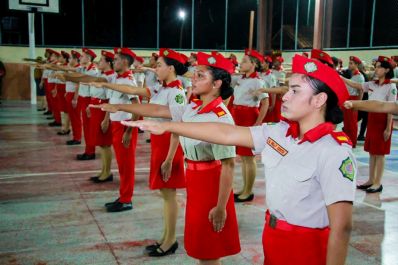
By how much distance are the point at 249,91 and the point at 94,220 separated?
2.60 metres

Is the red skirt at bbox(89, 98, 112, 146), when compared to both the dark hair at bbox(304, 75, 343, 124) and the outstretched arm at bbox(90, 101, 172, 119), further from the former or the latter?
the dark hair at bbox(304, 75, 343, 124)

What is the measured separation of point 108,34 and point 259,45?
6.70 meters

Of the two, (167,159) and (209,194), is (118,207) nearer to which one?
(167,159)

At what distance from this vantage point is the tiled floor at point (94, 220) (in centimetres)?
355

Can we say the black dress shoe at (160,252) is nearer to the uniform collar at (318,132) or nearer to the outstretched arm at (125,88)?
the outstretched arm at (125,88)

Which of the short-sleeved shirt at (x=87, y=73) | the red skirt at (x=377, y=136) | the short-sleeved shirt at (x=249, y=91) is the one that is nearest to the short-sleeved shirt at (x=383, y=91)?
the red skirt at (x=377, y=136)

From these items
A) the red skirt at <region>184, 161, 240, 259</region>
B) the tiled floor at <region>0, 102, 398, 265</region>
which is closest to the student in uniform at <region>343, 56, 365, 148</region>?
the tiled floor at <region>0, 102, 398, 265</region>

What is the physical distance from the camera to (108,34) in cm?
1764

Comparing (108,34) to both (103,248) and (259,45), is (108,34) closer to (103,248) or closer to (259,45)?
(259,45)

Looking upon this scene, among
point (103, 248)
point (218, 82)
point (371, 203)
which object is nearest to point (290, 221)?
point (218, 82)

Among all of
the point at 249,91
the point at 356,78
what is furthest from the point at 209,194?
the point at 356,78

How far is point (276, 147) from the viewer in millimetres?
1761

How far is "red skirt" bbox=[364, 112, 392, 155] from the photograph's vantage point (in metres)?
5.65

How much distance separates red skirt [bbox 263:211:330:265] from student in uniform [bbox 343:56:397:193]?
14.2ft
